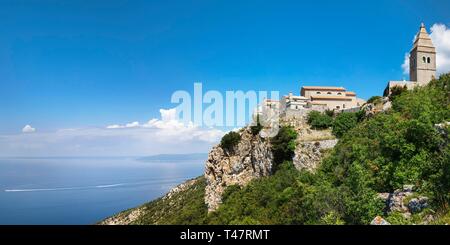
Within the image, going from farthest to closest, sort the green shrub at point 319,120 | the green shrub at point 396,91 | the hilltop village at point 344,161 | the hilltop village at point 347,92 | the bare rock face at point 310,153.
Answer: the hilltop village at point 347,92
the green shrub at point 319,120
the green shrub at point 396,91
the bare rock face at point 310,153
the hilltop village at point 344,161

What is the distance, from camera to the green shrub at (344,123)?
1000 inches

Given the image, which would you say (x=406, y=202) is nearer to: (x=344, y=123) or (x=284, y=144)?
(x=284, y=144)

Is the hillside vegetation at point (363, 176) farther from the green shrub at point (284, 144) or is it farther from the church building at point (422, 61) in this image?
the church building at point (422, 61)

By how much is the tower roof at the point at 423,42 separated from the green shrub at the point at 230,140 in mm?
19020

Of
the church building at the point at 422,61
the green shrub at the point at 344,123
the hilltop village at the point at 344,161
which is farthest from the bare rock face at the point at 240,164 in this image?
the church building at the point at 422,61

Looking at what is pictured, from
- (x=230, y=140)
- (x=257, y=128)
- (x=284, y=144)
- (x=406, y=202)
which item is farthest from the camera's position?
(x=230, y=140)

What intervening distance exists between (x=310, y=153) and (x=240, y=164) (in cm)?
819

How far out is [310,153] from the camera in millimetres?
23438

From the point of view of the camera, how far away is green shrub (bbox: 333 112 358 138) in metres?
25.4

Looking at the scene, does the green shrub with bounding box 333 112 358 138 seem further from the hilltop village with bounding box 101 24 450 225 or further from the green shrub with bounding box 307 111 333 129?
the green shrub with bounding box 307 111 333 129

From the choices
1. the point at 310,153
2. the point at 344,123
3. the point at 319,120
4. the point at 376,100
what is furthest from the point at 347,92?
the point at 310,153

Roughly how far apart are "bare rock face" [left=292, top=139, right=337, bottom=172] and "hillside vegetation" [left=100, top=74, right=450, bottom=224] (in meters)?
0.74

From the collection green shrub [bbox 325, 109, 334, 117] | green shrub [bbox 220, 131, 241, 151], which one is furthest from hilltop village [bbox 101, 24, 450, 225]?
green shrub [bbox 220, 131, 241, 151]
